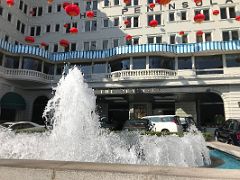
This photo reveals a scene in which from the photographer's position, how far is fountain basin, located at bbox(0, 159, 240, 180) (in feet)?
12.6

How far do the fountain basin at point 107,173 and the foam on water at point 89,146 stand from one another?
3.44 metres

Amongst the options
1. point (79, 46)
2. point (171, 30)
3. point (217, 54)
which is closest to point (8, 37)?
point (79, 46)

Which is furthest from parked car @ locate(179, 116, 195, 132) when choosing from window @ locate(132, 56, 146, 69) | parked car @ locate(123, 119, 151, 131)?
window @ locate(132, 56, 146, 69)

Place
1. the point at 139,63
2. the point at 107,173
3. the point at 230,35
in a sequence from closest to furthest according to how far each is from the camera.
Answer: the point at 107,173 → the point at 139,63 → the point at 230,35

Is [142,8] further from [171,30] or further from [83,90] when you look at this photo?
[83,90]

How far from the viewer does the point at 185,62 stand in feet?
90.6

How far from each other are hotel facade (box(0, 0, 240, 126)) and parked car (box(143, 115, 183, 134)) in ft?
15.3

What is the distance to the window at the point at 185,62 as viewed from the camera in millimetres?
27391

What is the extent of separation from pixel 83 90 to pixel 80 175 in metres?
7.20

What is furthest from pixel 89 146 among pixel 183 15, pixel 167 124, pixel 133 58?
pixel 183 15

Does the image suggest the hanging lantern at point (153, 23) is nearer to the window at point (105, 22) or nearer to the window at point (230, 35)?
the window at point (105, 22)

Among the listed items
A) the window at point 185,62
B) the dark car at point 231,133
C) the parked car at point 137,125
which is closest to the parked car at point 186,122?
the dark car at point 231,133

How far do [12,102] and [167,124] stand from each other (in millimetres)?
18209

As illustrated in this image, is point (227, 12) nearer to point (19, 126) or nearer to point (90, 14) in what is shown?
point (90, 14)
